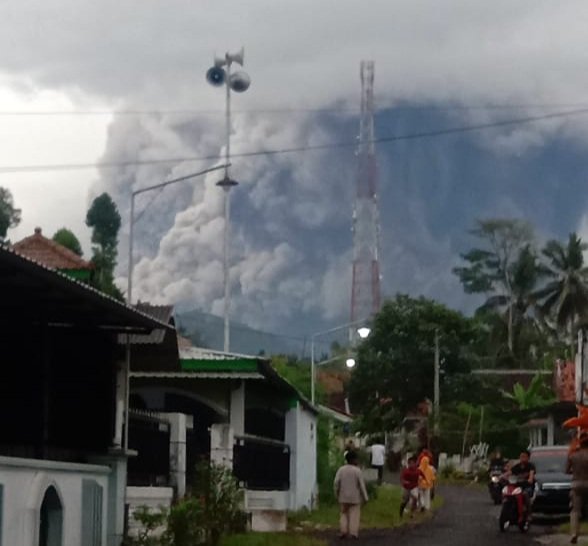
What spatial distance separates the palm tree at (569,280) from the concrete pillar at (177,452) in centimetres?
5782

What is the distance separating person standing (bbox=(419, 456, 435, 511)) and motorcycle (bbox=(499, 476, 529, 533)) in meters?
5.31

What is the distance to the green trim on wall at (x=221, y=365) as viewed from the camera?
26250mm

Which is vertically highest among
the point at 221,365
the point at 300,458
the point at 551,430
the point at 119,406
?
the point at 551,430

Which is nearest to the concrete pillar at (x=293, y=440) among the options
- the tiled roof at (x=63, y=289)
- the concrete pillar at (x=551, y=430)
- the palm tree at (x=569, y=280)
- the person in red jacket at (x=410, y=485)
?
the person in red jacket at (x=410, y=485)

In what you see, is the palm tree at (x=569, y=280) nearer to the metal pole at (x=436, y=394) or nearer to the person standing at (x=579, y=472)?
the metal pole at (x=436, y=394)

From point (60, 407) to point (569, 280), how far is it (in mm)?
64391

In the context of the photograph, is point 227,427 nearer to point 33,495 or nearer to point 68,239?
point 33,495

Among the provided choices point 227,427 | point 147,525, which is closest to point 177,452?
point 227,427

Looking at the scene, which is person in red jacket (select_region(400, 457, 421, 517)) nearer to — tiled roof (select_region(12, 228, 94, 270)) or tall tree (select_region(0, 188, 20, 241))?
tiled roof (select_region(12, 228, 94, 270))

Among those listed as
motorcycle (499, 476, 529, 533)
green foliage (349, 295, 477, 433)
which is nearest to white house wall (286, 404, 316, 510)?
motorcycle (499, 476, 529, 533)

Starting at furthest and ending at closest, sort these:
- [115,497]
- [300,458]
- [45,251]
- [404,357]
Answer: [404,357], [45,251], [300,458], [115,497]

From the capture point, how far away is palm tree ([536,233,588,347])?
78.3 metres

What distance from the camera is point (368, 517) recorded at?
1164 inches

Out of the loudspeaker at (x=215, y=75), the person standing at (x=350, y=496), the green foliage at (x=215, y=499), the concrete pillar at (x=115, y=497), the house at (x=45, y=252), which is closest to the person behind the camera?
the concrete pillar at (x=115, y=497)
